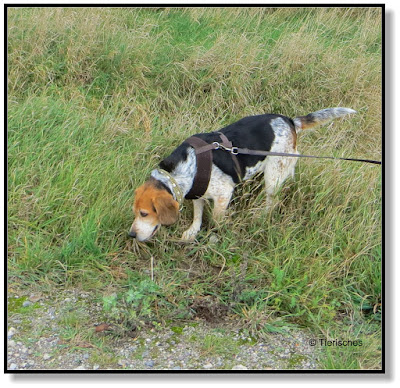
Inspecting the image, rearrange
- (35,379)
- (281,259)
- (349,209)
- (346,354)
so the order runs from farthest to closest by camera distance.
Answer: (349,209) → (281,259) → (346,354) → (35,379)

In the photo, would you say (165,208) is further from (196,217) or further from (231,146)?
(231,146)

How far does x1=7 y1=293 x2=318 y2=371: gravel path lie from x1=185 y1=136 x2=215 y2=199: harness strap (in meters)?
1.07

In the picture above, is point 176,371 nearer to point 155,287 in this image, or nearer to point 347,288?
point 155,287

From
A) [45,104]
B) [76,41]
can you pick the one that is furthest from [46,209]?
[76,41]

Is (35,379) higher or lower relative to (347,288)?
lower

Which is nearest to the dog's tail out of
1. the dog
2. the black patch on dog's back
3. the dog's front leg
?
the dog

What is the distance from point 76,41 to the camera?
17.4ft

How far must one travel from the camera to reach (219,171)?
3.96m

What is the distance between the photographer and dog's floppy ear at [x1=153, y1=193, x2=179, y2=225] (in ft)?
11.5

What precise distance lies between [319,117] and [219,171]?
1.16 meters

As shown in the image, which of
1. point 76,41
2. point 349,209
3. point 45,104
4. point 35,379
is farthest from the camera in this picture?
point 76,41

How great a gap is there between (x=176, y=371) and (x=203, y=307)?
58 centimetres

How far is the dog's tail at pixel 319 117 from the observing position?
4.37 metres

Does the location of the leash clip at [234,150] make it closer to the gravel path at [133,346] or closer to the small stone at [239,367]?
the gravel path at [133,346]
